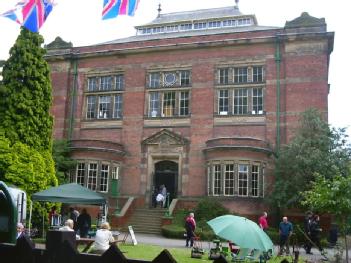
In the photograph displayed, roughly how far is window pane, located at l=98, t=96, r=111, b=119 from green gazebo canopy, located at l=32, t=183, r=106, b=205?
14284mm

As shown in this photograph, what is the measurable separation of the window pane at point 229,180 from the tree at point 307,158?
2624 millimetres

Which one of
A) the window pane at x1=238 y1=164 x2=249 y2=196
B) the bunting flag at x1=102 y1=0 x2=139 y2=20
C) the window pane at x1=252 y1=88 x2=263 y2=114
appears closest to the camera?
the bunting flag at x1=102 y1=0 x2=139 y2=20

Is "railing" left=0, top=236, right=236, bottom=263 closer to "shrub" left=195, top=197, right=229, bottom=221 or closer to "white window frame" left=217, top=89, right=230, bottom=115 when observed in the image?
"shrub" left=195, top=197, right=229, bottom=221

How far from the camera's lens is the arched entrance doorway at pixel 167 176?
29875 millimetres

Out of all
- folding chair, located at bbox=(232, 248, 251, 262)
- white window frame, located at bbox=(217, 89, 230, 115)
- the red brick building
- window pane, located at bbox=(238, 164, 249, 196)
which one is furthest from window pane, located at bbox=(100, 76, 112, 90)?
folding chair, located at bbox=(232, 248, 251, 262)

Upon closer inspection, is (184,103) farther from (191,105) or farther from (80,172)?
(80,172)

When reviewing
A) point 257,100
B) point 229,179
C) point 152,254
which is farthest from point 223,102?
point 152,254

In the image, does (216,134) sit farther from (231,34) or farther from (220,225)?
(220,225)

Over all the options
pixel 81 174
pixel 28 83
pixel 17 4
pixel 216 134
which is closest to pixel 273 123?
pixel 216 134

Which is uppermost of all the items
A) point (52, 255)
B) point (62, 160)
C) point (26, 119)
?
point (26, 119)

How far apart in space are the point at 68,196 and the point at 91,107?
15901 millimetres

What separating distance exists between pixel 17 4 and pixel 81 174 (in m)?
16.9

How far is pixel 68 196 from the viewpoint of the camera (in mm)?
17188

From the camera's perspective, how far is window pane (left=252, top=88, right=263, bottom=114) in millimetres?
28484
